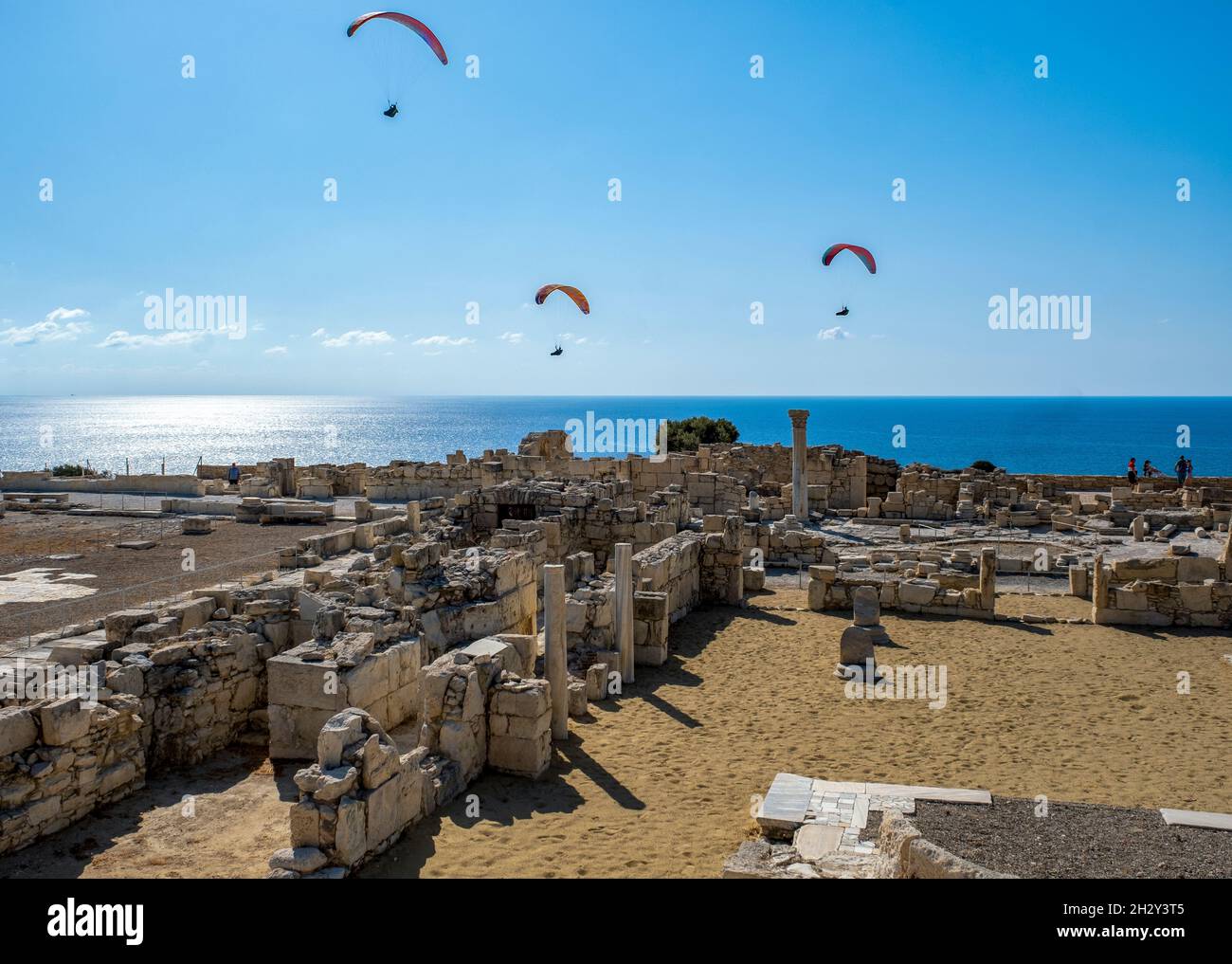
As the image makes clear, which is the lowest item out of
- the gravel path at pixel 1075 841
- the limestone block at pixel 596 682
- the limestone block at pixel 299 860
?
the limestone block at pixel 596 682

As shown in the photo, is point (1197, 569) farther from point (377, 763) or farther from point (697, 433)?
point (697, 433)

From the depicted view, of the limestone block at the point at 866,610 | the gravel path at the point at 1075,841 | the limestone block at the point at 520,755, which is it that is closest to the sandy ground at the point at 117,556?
the limestone block at the point at 520,755

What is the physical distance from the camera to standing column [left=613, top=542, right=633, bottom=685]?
11.6 m

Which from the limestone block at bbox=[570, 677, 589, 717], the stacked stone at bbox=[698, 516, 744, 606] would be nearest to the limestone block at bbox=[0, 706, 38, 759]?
the limestone block at bbox=[570, 677, 589, 717]

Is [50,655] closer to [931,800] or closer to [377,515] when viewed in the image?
[931,800]

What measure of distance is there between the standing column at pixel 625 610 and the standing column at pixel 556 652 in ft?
4.76

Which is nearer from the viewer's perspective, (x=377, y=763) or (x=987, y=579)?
(x=377, y=763)

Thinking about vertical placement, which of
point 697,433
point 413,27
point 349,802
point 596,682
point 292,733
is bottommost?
→ point 596,682

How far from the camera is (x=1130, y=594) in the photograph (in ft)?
48.3

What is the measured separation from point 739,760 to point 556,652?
2262 millimetres

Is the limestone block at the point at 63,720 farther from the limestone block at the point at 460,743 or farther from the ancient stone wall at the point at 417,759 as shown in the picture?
the limestone block at the point at 460,743

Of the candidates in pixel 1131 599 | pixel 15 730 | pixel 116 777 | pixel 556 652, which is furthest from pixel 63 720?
pixel 1131 599

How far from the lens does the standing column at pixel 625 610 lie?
38.2ft

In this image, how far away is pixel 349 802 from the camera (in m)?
6.15
